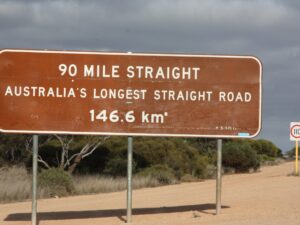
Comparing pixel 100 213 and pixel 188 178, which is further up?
pixel 100 213

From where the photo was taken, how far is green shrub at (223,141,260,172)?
155ft

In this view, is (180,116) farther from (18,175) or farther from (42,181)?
(18,175)

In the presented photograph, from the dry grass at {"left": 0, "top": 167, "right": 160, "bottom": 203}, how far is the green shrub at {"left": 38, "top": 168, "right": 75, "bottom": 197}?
33 centimetres

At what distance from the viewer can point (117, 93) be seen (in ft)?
48.4

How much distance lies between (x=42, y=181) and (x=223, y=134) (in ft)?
43.6

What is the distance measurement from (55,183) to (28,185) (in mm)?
1385

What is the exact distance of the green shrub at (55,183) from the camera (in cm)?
2618

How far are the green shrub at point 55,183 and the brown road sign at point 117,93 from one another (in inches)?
457

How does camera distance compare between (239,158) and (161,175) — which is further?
(239,158)

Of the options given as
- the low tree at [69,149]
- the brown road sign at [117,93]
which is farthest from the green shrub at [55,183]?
the brown road sign at [117,93]

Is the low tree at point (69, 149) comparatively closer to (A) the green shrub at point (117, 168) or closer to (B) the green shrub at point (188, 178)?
(A) the green shrub at point (117, 168)

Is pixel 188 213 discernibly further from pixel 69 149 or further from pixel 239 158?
pixel 239 158

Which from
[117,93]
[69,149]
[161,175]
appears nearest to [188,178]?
[161,175]

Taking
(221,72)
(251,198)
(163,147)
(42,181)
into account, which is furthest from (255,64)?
(163,147)
